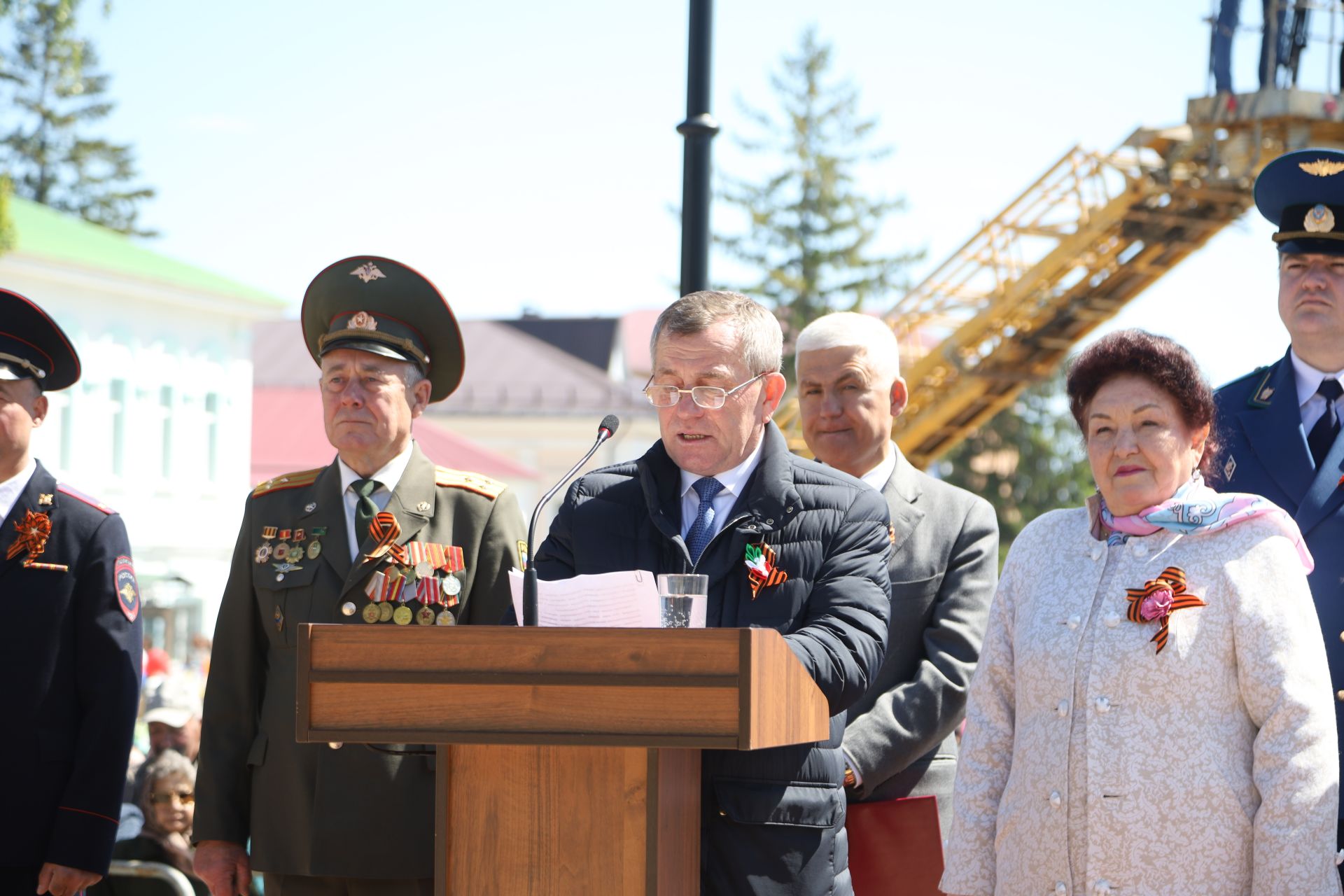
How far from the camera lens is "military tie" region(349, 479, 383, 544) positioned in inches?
174

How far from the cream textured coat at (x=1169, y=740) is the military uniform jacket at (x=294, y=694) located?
1425 millimetres

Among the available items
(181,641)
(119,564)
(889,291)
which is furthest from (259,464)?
(119,564)

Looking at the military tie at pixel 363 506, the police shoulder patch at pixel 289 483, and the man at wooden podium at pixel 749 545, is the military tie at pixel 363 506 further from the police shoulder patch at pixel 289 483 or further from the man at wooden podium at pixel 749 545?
the man at wooden podium at pixel 749 545

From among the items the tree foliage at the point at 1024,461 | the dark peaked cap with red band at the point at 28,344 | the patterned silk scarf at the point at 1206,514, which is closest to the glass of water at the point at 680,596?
the patterned silk scarf at the point at 1206,514

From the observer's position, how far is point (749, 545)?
3.51 meters

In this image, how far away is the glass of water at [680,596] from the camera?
312 centimetres

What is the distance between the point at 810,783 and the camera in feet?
11.2

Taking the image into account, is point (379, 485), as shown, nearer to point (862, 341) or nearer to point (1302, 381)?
point (862, 341)

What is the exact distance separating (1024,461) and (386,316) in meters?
41.2

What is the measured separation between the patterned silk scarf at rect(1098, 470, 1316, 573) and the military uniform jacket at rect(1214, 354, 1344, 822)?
0.28 meters

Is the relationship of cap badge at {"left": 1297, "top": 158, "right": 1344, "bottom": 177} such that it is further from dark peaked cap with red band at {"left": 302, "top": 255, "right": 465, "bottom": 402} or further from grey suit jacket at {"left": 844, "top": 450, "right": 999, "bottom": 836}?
dark peaked cap with red band at {"left": 302, "top": 255, "right": 465, "bottom": 402}

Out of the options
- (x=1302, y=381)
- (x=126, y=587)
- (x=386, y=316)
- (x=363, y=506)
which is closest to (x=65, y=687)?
(x=126, y=587)

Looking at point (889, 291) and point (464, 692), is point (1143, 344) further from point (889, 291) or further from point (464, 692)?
point (889, 291)

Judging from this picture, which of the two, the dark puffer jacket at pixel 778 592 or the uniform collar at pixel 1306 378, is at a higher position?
the uniform collar at pixel 1306 378
